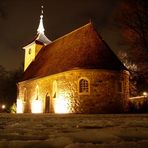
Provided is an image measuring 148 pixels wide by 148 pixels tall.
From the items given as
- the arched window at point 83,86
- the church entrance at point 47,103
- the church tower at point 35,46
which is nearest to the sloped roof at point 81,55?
the arched window at point 83,86

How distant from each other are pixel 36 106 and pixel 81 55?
7625mm

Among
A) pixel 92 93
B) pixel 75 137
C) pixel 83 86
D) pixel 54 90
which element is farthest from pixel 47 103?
pixel 75 137

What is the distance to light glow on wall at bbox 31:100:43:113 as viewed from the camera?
25.8 m

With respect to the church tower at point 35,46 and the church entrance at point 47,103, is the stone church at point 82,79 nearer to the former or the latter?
the church entrance at point 47,103

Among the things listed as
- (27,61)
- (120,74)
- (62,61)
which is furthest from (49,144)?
(27,61)

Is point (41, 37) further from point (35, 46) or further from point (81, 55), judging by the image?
point (81, 55)

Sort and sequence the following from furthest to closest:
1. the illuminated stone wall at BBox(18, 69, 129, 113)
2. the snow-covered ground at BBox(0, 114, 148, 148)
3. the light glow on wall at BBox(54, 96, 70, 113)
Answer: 1. the light glow on wall at BBox(54, 96, 70, 113)
2. the illuminated stone wall at BBox(18, 69, 129, 113)
3. the snow-covered ground at BBox(0, 114, 148, 148)

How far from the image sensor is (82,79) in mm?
21484

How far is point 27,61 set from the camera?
117 feet

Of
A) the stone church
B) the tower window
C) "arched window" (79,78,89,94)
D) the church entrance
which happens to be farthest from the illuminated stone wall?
the church entrance

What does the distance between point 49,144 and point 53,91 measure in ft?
69.0

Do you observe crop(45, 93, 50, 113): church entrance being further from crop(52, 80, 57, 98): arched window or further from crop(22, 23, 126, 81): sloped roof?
crop(22, 23, 126, 81): sloped roof

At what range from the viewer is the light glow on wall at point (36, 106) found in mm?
25797

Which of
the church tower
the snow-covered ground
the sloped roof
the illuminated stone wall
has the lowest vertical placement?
the snow-covered ground
